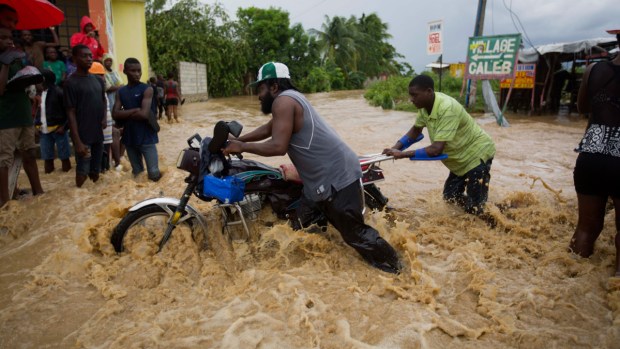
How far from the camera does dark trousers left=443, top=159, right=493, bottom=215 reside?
429cm

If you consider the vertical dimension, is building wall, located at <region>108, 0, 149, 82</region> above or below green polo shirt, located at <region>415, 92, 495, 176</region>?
above

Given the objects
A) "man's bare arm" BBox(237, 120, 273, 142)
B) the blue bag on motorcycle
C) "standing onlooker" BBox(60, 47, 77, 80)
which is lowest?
the blue bag on motorcycle

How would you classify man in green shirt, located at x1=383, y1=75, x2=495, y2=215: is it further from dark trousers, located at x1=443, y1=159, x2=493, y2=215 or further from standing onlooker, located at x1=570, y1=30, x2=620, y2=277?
standing onlooker, located at x1=570, y1=30, x2=620, y2=277

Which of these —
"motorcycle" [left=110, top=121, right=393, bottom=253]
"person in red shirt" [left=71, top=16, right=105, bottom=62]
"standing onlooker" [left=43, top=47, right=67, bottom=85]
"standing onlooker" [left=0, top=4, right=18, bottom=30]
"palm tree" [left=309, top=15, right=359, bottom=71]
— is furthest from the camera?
"palm tree" [left=309, top=15, right=359, bottom=71]

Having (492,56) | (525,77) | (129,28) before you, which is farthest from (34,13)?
(525,77)

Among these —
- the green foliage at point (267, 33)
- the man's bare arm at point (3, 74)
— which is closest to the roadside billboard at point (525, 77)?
the man's bare arm at point (3, 74)

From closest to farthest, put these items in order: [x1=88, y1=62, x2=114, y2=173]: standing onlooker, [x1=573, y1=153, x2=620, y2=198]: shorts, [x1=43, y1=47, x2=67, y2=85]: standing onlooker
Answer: [x1=573, y1=153, x2=620, y2=198]: shorts
[x1=88, y1=62, x2=114, y2=173]: standing onlooker
[x1=43, y1=47, x2=67, y2=85]: standing onlooker

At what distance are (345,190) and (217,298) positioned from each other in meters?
1.27

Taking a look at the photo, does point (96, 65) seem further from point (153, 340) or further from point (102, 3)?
point (153, 340)

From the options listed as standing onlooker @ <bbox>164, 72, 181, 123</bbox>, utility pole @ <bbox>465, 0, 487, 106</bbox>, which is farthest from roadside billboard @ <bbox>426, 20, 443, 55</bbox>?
standing onlooker @ <bbox>164, 72, 181, 123</bbox>

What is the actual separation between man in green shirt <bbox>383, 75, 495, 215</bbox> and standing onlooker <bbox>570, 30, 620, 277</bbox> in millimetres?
1001

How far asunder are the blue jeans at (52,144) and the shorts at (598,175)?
642cm

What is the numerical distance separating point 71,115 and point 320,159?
11.5 ft

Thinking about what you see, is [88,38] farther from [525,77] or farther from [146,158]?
[525,77]
